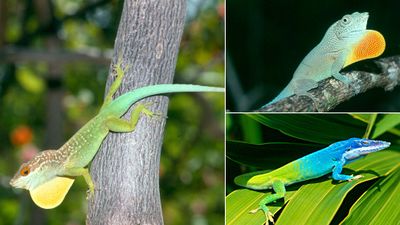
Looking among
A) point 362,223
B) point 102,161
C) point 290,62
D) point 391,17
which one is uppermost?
point 391,17

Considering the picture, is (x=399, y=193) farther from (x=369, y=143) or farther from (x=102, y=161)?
(x=102, y=161)

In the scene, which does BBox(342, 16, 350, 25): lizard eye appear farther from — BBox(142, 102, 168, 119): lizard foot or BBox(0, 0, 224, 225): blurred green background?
BBox(0, 0, 224, 225): blurred green background

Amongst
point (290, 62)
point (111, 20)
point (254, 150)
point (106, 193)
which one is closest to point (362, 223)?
point (254, 150)

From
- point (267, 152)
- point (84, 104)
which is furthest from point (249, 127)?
point (84, 104)

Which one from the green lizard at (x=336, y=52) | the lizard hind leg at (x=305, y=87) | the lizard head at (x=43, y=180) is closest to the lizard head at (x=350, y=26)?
the green lizard at (x=336, y=52)

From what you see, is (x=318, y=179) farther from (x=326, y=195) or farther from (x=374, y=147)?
(x=374, y=147)

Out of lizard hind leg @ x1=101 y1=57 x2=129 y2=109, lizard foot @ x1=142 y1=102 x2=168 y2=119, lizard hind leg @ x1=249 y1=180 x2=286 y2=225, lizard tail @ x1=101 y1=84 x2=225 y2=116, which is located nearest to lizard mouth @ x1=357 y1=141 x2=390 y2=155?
lizard hind leg @ x1=249 y1=180 x2=286 y2=225

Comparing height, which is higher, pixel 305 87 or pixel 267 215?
pixel 305 87
